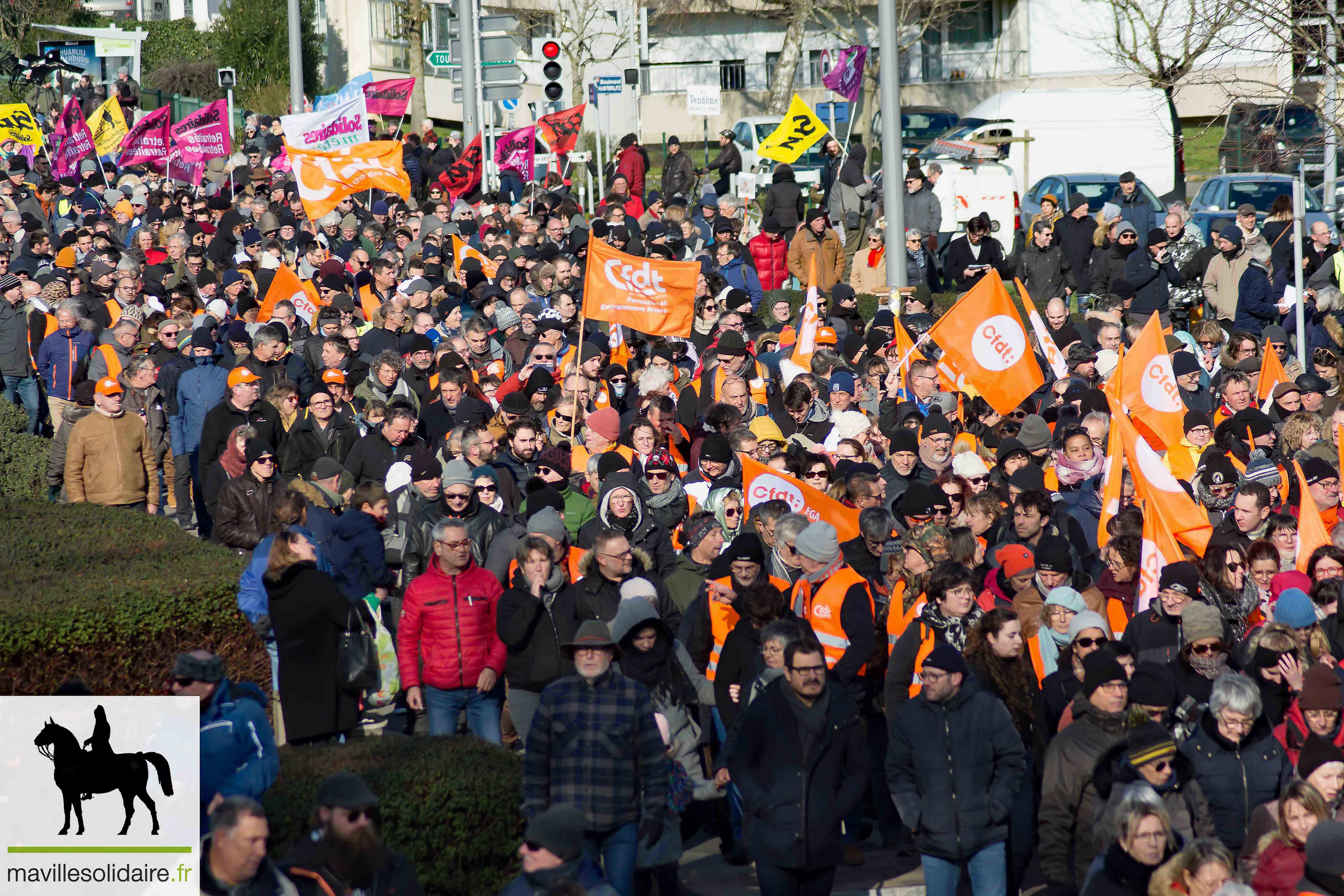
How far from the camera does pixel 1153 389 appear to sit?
11961 millimetres

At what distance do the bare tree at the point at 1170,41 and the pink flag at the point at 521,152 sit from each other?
9.12 metres

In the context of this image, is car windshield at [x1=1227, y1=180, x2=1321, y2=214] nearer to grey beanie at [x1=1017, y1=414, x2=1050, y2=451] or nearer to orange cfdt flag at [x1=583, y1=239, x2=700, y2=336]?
orange cfdt flag at [x1=583, y1=239, x2=700, y2=336]

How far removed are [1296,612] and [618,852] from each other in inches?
132

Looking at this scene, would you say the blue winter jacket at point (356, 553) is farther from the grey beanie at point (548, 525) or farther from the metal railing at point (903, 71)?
the metal railing at point (903, 71)

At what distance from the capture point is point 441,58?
2959 centimetres

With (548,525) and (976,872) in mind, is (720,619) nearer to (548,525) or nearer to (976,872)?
(548,525)

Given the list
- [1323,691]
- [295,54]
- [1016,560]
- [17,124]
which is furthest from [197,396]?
[295,54]

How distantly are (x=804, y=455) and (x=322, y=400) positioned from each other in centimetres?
356

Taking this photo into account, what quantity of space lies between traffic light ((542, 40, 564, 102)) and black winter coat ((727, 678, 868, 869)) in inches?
691

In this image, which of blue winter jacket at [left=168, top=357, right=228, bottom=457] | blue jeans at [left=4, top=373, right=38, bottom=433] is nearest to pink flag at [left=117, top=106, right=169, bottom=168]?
blue jeans at [left=4, top=373, right=38, bottom=433]

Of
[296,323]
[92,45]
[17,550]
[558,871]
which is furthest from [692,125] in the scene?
[558,871]

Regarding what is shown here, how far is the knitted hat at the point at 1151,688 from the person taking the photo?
279 inches

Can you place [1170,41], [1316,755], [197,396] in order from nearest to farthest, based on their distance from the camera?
[1316,755], [197,396], [1170,41]

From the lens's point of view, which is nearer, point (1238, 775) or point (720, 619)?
point (1238, 775)
